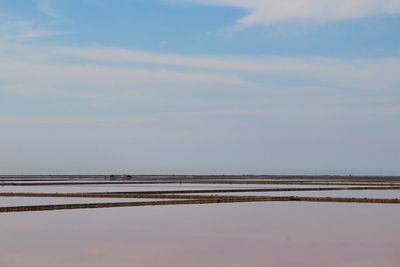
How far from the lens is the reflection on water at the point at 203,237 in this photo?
514 inches

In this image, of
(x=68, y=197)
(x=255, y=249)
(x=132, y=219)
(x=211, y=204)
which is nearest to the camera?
(x=255, y=249)

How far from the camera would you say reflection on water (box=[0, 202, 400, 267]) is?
13.0 m

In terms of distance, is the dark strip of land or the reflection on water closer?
the reflection on water

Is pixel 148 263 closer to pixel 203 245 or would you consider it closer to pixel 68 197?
pixel 203 245

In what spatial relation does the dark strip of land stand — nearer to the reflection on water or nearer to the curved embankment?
the curved embankment

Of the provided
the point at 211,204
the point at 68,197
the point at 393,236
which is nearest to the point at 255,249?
the point at 393,236

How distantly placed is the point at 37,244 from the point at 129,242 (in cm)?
217

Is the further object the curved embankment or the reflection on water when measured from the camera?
the curved embankment

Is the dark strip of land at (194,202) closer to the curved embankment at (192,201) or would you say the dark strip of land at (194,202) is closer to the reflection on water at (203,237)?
the curved embankment at (192,201)

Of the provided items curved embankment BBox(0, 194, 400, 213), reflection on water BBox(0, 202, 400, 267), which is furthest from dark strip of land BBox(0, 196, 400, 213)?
reflection on water BBox(0, 202, 400, 267)

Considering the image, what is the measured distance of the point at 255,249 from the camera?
47.4 ft

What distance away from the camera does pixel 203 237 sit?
1659 cm

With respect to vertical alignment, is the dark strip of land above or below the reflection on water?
above

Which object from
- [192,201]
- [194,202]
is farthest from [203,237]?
[192,201]
